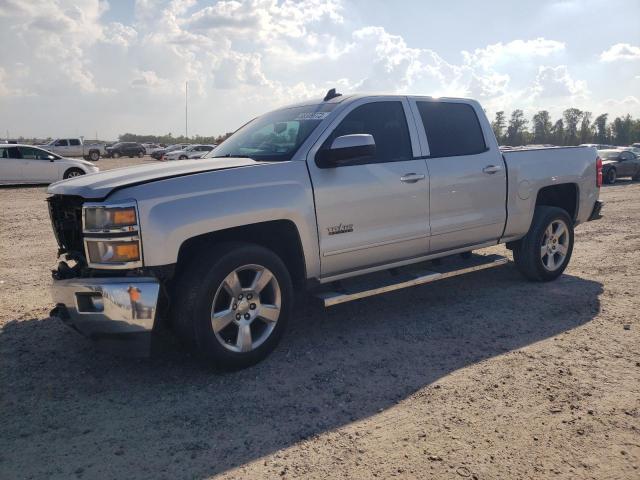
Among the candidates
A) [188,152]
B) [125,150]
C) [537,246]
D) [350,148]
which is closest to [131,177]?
[350,148]

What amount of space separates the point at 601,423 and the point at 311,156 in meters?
2.66

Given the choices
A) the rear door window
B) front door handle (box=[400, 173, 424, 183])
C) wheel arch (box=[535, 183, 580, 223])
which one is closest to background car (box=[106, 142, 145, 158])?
wheel arch (box=[535, 183, 580, 223])

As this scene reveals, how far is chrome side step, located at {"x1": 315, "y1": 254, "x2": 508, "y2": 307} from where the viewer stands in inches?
168

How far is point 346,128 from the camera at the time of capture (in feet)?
14.7

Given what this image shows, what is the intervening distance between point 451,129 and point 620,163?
779 inches

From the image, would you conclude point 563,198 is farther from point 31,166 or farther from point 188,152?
point 188,152

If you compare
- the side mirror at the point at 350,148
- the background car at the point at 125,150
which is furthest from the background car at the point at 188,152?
the side mirror at the point at 350,148

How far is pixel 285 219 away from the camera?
4008 millimetres

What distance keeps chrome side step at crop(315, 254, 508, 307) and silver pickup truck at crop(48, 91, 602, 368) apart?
18mm

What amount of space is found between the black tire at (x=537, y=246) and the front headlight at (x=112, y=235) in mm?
4316

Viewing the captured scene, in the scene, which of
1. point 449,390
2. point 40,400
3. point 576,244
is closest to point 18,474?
point 40,400

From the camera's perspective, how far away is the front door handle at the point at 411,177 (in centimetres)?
463

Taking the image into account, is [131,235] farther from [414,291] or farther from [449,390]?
[414,291]

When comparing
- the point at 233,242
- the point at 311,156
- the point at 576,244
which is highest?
the point at 311,156
